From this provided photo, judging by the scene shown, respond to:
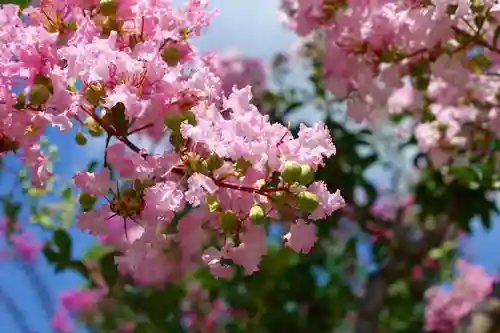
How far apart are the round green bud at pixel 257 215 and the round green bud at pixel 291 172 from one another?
1.6 inches

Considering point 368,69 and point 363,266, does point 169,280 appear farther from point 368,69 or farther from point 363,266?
point 363,266

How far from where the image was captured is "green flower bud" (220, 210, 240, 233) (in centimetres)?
88

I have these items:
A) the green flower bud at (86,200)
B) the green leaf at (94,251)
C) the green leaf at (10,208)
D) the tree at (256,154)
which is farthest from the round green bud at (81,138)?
the green leaf at (94,251)

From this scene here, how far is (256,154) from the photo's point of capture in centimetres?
84

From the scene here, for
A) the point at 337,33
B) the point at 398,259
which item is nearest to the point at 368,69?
the point at 337,33

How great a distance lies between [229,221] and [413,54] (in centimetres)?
62

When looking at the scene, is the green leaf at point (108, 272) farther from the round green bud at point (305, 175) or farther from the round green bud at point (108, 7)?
the round green bud at point (305, 175)

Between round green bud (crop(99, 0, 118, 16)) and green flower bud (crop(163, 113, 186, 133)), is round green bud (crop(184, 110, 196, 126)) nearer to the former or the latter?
green flower bud (crop(163, 113, 186, 133))

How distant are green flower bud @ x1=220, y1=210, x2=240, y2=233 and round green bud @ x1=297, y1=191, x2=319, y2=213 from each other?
0.08 metres

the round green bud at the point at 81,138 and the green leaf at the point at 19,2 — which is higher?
the green leaf at the point at 19,2

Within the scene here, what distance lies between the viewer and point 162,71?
92 cm

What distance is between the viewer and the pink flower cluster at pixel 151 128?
0.85 meters

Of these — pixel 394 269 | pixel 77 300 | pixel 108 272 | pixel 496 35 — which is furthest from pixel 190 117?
pixel 77 300

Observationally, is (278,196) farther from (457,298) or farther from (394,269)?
(457,298)
